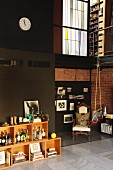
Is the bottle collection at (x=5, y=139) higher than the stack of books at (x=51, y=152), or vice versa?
the bottle collection at (x=5, y=139)

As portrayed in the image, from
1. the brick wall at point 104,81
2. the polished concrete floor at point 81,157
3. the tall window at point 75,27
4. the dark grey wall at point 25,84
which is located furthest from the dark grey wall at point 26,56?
the brick wall at point 104,81

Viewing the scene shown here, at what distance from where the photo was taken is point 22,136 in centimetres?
448

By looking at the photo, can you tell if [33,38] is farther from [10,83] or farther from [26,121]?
[26,121]

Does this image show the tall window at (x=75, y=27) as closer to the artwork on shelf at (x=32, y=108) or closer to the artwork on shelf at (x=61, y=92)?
the artwork on shelf at (x=61, y=92)

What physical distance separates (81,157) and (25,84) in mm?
2272

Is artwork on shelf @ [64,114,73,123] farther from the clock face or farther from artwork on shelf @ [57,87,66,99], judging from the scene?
the clock face

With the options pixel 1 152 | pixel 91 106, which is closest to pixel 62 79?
pixel 91 106

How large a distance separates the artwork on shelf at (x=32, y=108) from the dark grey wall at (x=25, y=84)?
99mm

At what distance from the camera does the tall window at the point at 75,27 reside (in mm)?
6727

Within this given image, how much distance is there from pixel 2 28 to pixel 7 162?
3.00m

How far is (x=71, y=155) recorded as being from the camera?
193 inches

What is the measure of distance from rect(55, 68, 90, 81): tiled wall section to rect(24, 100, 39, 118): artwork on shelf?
8.00 feet

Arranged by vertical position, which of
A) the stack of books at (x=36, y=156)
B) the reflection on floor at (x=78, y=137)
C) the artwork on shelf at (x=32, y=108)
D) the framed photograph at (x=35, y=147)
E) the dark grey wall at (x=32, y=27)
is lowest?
the reflection on floor at (x=78, y=137)

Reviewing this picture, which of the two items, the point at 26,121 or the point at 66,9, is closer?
the point at 26,121
